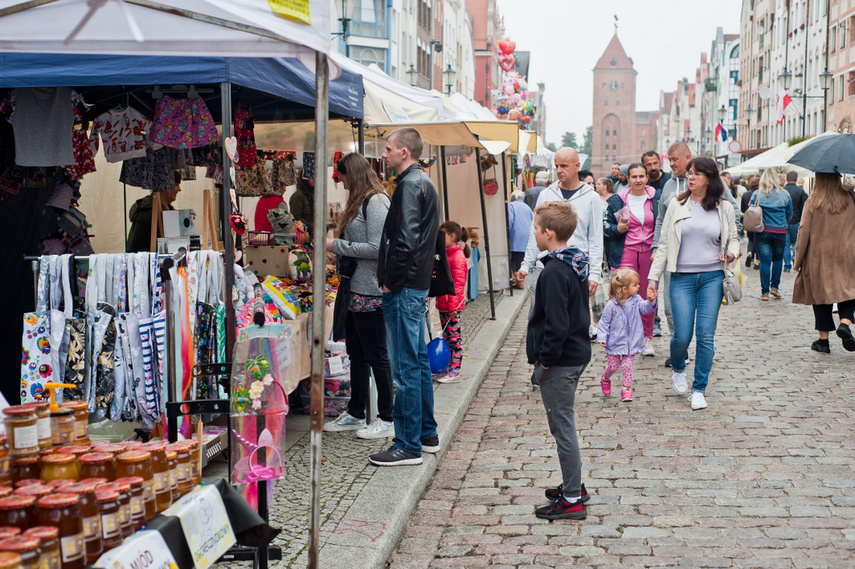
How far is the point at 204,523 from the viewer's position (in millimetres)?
3094

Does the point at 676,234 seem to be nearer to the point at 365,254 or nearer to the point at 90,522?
Answer: the point at 365,254

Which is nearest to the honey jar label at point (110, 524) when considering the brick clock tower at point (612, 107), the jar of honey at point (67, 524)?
the jar of honey at point (67, 524)

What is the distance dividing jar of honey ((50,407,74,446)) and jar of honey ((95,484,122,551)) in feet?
1.63

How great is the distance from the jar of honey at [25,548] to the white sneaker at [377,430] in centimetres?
398

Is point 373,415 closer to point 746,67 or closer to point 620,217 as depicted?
point 620,217

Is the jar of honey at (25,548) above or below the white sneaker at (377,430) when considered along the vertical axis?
above

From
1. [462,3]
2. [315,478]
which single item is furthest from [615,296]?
[462,3]

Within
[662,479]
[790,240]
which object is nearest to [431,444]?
[662,479]

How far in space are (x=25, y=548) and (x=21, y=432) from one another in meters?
0.68

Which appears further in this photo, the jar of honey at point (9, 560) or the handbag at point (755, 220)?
the handbag at point (755, 220)

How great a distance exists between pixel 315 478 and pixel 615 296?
4.85m

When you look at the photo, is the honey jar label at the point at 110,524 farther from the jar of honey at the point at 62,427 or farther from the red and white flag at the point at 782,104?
the red and white flag at the point at 782,104

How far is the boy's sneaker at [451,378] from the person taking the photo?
8.24m

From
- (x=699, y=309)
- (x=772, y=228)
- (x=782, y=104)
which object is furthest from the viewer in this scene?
(x=782, y=104)
